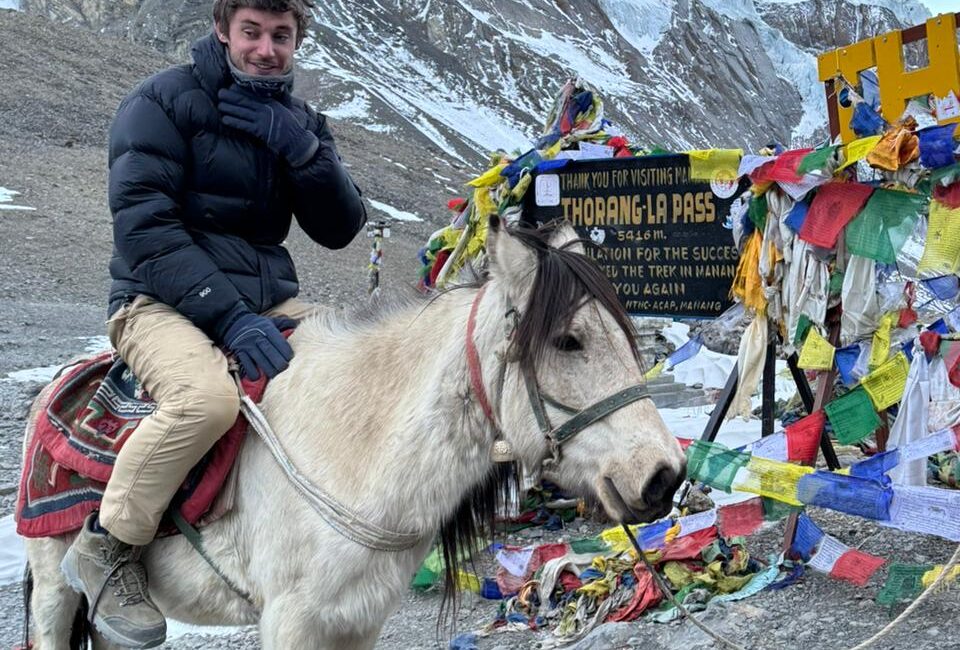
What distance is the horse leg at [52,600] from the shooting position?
3.82 meters

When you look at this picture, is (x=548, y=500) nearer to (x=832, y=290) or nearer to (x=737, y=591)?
(x=737, y=591)

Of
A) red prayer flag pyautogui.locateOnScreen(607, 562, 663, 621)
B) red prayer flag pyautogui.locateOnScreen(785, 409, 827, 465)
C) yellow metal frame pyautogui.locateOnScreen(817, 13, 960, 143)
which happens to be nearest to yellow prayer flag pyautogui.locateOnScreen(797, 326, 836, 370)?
red prayer flag pyautogui.locateOnScreen(785, 409, 827, 465)

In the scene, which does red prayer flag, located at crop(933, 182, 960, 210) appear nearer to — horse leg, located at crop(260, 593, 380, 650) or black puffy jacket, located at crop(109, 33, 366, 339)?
black puffy jacket, located at crop(109, 33, 366, 339)

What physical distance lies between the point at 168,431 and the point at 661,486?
1.63m

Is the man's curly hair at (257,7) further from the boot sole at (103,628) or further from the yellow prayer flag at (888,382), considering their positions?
the yellow prayer flag at (888,382)

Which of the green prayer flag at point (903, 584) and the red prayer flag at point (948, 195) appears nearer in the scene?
the red prayer flag at point (948, 195)

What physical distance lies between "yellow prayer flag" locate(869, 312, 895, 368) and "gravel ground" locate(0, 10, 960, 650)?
4.10ft

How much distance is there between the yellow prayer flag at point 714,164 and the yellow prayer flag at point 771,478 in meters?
1.75

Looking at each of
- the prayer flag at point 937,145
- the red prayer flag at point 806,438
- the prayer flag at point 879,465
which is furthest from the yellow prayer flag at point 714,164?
the prayer flag at point 879,465

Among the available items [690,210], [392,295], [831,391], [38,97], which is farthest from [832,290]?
[38,97]

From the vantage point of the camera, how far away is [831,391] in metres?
5.59

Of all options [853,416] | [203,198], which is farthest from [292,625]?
[853,416]

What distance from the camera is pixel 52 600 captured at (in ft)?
12.6

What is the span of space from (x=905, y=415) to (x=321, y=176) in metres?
3.34
